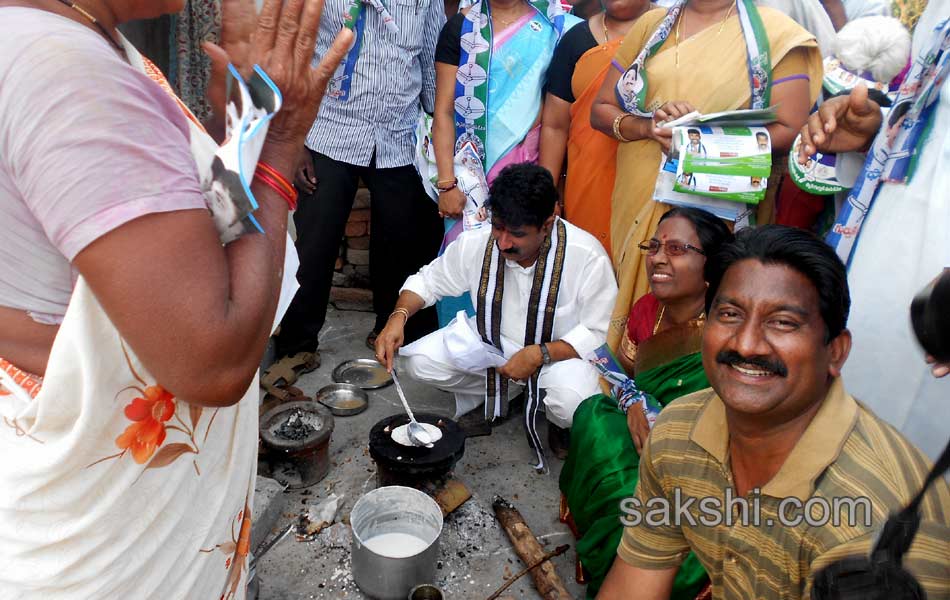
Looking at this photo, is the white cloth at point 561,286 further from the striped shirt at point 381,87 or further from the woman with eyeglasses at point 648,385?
the striped shirt at point 381,87

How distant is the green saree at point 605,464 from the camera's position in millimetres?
2441

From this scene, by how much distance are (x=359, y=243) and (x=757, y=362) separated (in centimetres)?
377

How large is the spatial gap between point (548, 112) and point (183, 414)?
289 cm

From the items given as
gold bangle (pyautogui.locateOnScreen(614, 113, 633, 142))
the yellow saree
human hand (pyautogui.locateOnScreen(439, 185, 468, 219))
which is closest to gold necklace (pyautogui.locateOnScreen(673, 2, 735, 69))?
the yellow saree

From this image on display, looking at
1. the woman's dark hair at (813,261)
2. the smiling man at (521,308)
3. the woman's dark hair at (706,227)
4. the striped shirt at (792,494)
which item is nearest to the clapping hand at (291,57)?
the woman's dark hair at (813,261)

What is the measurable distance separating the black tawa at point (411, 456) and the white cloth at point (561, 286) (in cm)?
79

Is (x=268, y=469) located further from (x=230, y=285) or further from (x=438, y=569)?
(x=230, y=285)

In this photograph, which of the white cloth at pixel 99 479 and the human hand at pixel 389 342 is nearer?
the white cloth at pixel 99 479

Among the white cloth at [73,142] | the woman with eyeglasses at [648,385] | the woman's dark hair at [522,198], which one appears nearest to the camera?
the white cloth at [73,142]

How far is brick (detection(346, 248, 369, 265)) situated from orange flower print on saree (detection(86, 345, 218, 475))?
3.75 metres

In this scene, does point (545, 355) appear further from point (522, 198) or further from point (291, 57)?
point (291, 57)

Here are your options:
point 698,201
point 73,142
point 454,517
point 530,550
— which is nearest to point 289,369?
point 454,517

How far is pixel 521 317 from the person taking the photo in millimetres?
3518

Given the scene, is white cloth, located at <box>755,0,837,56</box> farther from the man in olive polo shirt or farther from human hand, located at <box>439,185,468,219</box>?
the man in olive polo shirt
